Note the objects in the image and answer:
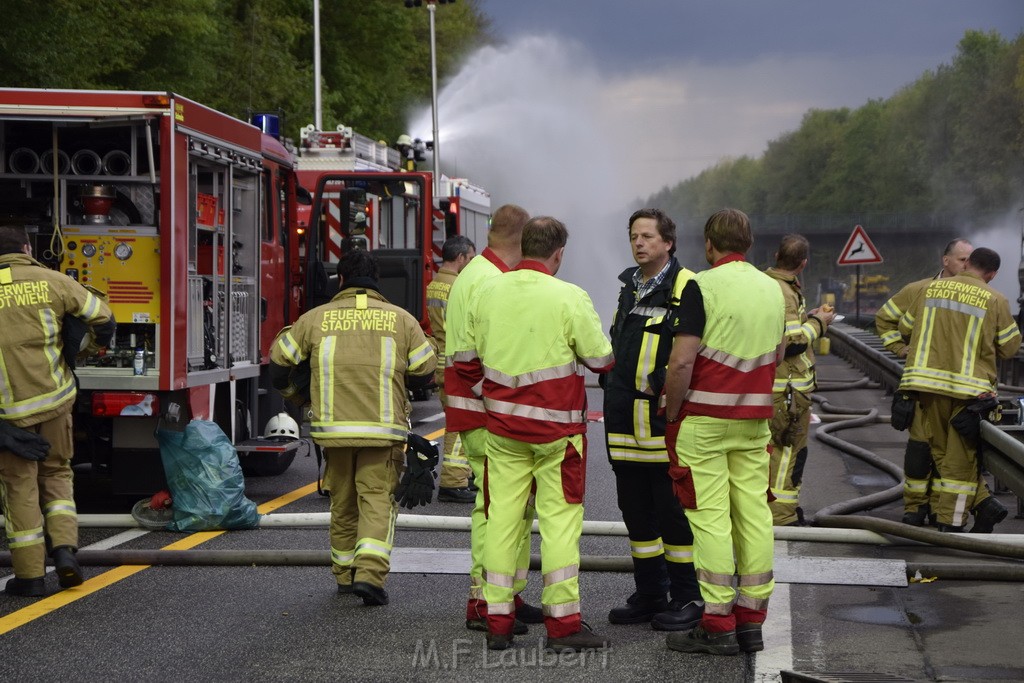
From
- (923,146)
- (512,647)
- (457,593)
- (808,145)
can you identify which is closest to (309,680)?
(512,647)

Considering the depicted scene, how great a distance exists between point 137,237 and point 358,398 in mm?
2979

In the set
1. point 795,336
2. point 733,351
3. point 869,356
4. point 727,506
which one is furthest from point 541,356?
point 869,356

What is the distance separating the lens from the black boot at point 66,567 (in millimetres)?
7227

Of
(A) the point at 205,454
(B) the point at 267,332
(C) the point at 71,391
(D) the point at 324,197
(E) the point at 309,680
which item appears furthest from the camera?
(D) the point at 324,197

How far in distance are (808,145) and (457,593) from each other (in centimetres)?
13141

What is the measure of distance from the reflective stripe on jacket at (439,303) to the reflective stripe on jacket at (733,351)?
13.4ft

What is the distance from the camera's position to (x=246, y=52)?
31.0 metres

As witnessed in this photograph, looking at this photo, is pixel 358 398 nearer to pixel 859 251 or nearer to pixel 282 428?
pixel 282 428

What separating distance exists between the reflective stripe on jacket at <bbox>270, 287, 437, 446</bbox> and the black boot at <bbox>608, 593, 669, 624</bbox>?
1.36 meters

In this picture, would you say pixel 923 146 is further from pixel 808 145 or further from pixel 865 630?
pixel 865 630

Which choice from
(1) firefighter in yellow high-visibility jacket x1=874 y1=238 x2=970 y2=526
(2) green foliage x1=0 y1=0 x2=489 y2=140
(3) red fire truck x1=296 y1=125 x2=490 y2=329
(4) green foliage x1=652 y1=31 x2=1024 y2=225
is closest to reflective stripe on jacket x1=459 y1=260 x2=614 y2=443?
(1) firefighter in yellow high-visibility jacket x1=874 y1=238 x2=970 y2=526

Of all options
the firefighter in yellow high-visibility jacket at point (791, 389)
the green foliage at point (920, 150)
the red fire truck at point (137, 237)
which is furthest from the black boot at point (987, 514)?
the green foliage at point (920, 150)

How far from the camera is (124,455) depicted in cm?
936

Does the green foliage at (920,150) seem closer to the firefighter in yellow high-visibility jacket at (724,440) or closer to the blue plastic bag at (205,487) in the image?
the blue plastic bag at (205,487)
